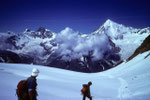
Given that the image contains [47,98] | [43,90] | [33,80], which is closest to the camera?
[33,80]

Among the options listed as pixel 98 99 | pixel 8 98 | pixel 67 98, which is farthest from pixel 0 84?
pixel 98 99

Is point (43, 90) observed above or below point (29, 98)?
above

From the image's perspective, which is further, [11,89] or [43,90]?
[43,90]

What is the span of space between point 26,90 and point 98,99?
7612 millimetres

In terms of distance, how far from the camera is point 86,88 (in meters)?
9.27

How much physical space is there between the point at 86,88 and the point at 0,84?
670cm

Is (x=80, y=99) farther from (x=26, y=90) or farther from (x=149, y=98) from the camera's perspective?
(x=26, y=90)

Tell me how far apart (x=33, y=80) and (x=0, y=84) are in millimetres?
6969

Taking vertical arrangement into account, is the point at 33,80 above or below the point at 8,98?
above

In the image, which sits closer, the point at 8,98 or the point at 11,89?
the point at 8,98

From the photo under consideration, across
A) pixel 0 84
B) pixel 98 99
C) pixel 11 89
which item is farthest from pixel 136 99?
pixel 0 84

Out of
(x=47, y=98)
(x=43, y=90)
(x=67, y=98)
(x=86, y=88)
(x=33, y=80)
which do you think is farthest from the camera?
(x=43, y=90)

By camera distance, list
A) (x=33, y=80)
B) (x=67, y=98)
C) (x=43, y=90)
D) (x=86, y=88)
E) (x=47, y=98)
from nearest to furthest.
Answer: (x=33, y=80), (x=86, y=88), (x=47, y=98), (x=67, y=98), (x=43, y=90)

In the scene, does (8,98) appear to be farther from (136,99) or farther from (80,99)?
(136,99)
